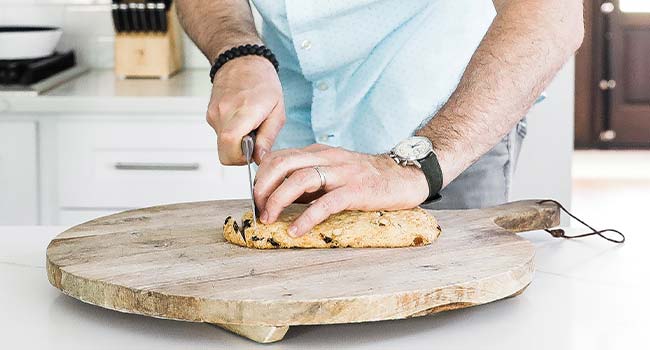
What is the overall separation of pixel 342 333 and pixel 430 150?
33 centimetres

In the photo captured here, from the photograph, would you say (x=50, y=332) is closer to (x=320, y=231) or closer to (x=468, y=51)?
(x=320, y=231)

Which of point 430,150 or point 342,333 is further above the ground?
point 430,150

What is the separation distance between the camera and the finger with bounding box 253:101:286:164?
1.26 m

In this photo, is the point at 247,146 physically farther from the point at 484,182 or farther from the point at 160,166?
the point at 160,166

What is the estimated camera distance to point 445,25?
5.32 feet

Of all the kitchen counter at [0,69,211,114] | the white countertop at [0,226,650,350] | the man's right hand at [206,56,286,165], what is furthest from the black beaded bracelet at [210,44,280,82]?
the kitchen counter at [0,69,211,114]

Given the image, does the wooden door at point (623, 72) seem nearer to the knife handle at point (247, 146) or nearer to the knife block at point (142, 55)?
the knife block at point (142, 55)

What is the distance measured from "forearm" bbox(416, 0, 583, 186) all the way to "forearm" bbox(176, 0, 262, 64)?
336mm

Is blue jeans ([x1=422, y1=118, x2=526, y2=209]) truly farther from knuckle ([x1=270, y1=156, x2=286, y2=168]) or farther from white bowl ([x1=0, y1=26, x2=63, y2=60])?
white bowl ([x1=0, y1=26, x2=63, y2=60])

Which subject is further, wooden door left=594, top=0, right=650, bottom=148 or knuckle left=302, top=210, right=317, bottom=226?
wooden door left=594, top=0, right=650, bottom=148

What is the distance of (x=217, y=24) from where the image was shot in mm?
1574

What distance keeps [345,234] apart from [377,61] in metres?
0.53

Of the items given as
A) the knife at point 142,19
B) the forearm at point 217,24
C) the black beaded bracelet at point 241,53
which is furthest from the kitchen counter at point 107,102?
the black beaded bracelet at point 241,53

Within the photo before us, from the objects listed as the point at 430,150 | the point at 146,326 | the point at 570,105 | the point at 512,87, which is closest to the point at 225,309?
the point at 146,326
